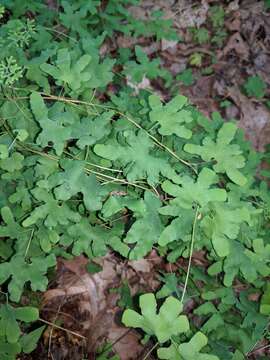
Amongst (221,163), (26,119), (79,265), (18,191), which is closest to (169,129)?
(221,163)

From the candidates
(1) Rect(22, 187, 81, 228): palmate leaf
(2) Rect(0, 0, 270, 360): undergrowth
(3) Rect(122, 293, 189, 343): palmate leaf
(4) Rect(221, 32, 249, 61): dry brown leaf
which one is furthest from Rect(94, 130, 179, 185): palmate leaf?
(4) Rect(221, 32, 249, 61): dry brown leaf

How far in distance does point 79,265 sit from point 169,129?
3.66 feet

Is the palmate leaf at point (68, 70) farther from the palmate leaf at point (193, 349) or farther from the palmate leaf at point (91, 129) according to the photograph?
the palmate leaf at point (193, 349)

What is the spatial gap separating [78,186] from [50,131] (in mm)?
242

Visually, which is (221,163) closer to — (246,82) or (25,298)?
(25,298)

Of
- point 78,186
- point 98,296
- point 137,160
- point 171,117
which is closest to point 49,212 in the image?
point 78,186

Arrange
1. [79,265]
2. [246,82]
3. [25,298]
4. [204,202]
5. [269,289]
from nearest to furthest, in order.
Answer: [204,202] → [269,289] → [25,298] → [79,265] → [246,82]

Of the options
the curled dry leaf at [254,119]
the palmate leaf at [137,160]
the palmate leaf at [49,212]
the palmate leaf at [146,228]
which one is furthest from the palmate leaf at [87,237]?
the curled dry leaf at [254,119]

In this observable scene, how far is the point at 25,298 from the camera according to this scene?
2207 millimetres

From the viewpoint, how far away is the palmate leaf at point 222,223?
4.86 feet

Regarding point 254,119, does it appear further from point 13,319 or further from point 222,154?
point 13,319

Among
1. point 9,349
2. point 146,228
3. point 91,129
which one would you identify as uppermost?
point 91,129

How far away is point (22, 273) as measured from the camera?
1.70 m

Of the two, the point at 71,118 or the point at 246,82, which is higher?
the point at 71,118
